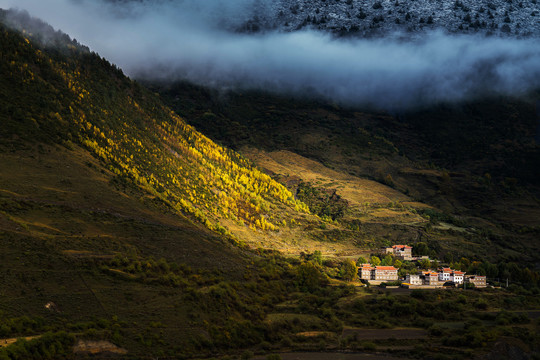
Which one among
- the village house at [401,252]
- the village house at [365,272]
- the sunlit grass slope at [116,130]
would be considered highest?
the sunlit grass slope at [116,130]

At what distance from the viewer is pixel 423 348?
81.3m

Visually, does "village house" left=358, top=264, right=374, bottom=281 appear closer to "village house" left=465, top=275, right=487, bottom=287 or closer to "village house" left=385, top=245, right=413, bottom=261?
"village house" left=465, top=275, right=487, bottom=287

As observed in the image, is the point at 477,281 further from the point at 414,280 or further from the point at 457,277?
the point at 414,280

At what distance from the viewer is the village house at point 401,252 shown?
524 feet

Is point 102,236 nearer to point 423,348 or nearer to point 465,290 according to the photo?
point 423,348

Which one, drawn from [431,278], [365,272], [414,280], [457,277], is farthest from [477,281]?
[365,272]

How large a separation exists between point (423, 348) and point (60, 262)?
176 feet

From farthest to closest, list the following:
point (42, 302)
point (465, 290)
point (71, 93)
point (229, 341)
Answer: point (71, 93) → point (465, 290) → point (229, 341) → point (42, 302)

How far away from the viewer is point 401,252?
160750mm

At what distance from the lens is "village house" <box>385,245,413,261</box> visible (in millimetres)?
159688

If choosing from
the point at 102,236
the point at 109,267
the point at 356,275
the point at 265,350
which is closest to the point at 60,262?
the point at 109,267

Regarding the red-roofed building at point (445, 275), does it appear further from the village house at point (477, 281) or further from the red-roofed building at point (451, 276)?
the village house at point (477, 281)

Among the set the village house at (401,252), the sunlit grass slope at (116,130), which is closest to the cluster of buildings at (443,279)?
the village house at (401,252)

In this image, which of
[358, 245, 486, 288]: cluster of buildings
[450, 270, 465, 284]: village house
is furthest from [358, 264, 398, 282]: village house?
[450, 270, 465, 284]: village house
